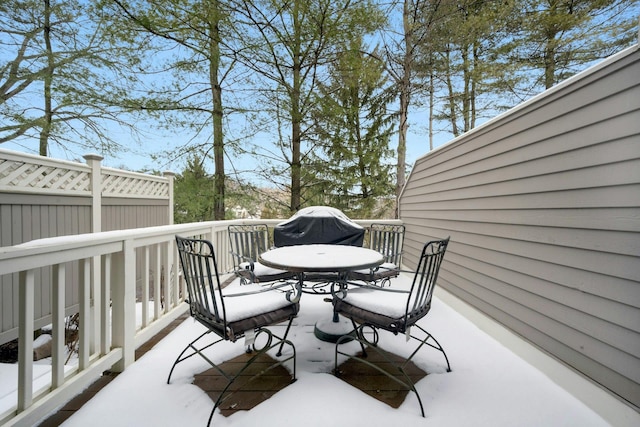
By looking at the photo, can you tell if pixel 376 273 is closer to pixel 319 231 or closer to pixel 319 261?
pixel 319 261

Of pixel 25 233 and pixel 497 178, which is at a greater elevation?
pixel 497 178

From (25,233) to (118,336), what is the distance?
342 cm

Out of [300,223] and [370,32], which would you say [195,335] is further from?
[370,32]

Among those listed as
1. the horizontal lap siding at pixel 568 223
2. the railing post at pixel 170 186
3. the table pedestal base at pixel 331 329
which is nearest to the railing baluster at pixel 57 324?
the table pedestal base at pixel 331 329

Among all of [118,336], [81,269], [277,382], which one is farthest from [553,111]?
[118,336]

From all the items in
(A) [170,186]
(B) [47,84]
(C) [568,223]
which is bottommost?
(C) [568,223]

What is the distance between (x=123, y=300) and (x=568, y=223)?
10.2 ft

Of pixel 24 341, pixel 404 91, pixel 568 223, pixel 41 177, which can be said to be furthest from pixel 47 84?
pixel 568 223

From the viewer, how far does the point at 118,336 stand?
6.37 feet

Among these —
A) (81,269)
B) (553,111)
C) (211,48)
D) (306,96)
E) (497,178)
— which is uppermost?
(211,48)

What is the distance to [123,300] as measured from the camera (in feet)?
6.28

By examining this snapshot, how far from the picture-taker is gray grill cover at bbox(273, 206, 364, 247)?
3.76 meters

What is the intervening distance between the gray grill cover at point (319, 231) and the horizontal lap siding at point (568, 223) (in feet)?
4.68

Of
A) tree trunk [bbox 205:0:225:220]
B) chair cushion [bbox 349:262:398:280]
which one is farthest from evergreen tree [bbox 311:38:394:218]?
chair cushion [bbox 349:262:398:280]
